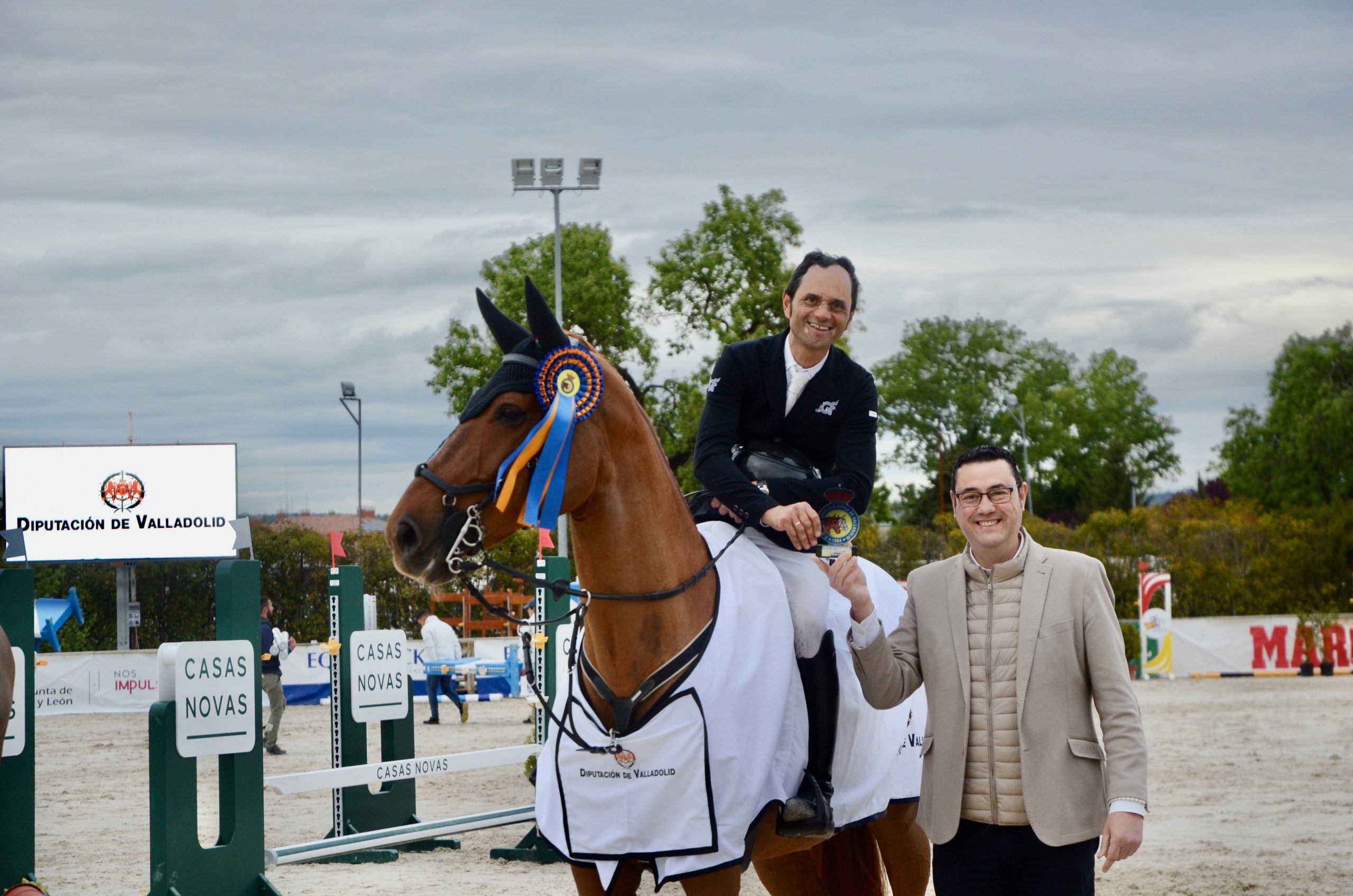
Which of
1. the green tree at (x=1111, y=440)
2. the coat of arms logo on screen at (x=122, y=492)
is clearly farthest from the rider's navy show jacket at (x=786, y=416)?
the green tree at (x=1111, y=440)

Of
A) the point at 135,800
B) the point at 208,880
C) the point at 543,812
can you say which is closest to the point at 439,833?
the point at 208,880

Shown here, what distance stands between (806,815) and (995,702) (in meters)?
0.86

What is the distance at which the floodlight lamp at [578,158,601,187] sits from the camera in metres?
27.4

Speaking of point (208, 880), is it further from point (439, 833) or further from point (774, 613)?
point (774, 613)

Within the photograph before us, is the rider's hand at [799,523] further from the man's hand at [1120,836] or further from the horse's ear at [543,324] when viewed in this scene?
the man's hand at [1120,836]

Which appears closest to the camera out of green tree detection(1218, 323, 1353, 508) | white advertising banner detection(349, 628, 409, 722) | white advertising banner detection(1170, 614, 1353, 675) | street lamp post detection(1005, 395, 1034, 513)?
white advertising banner detection(349, 628, 409, 722)

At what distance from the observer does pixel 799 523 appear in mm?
3623

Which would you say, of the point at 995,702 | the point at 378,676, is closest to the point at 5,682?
the point at 995,702

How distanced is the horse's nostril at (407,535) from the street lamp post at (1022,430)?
5425cm

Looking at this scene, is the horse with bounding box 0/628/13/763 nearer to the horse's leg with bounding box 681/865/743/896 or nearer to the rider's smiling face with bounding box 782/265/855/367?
the horse's leg with bounding box 681/865/743/896

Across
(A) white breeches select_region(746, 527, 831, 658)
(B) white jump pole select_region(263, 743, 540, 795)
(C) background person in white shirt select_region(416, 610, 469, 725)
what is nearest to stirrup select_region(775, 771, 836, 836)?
(A) white breeches select_region(746, 527, 831, 658)

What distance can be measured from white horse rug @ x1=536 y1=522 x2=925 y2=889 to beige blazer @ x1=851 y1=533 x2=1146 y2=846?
1.62ft

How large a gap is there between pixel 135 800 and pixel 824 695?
422 inches

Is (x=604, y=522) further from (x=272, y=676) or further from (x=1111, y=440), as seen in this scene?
(x=1111, y=440)
